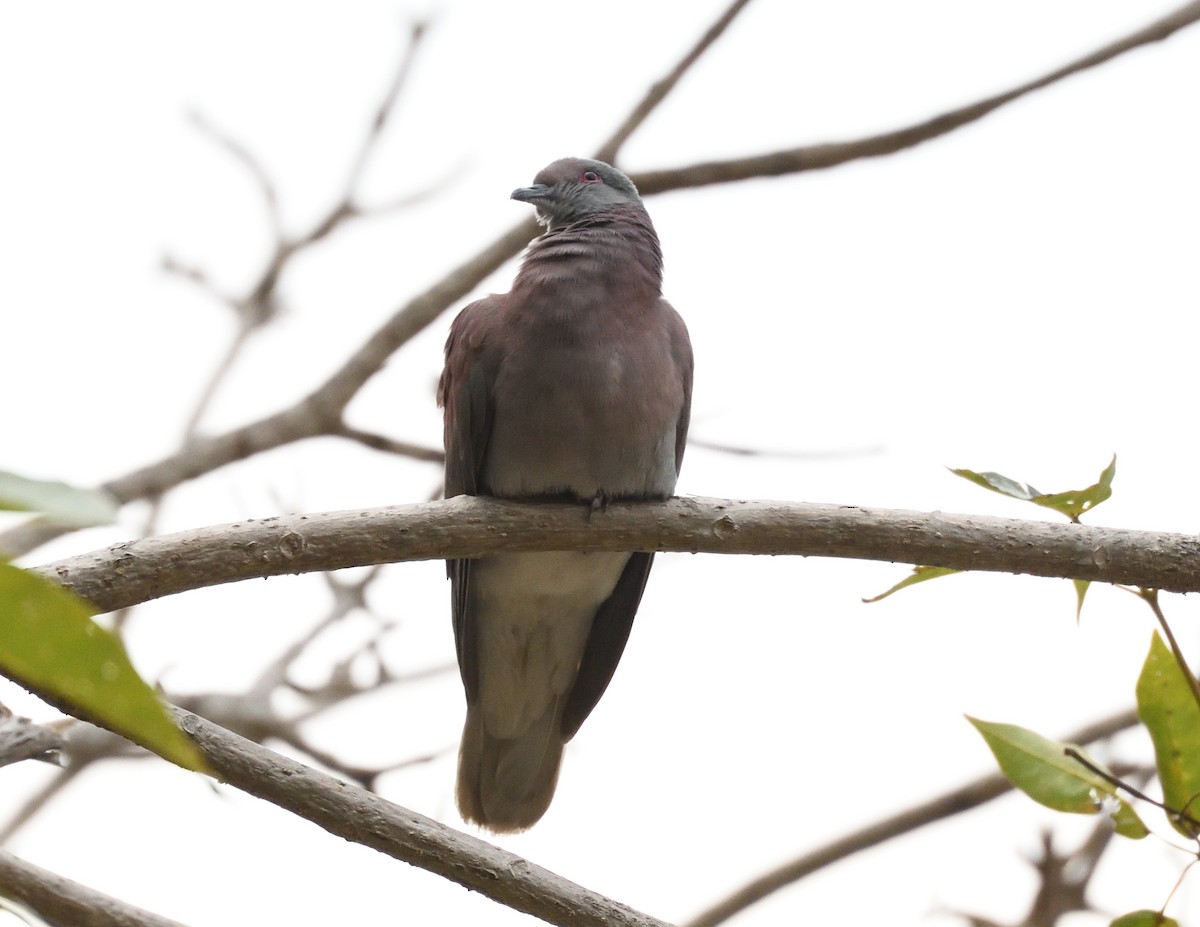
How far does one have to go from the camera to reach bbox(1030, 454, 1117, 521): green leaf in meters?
2.43

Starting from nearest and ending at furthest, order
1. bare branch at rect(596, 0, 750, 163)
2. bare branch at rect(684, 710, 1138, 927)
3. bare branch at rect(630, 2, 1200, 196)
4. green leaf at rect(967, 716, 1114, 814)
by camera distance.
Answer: green leaf at rect(967, 716, 1114, 814), bare branch at rect(684, 710, 1138, 927), bare branch at rect(630, 2, 1200, 196), bare branch at rect(596, 0, 750, 163)

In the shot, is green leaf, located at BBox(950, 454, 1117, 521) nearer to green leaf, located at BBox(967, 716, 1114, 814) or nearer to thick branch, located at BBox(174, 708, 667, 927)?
green leaf, located at BBox(967, 716, 1114, 814)

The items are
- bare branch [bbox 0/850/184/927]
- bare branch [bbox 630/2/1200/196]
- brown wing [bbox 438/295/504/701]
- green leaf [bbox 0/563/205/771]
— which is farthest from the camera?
bare branch [bbox 630/2/1200/196]

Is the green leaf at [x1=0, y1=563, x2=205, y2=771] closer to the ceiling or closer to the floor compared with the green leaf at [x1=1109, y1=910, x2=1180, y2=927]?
closer to the floor

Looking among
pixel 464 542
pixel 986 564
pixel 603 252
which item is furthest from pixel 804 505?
pixel 603 252

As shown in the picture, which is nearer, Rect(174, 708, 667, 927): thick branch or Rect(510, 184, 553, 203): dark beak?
Rect(174, 708, 667, 927): thick branch

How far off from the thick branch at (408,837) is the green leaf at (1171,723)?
1.03m

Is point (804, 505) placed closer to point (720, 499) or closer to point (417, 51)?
point (720, 499)

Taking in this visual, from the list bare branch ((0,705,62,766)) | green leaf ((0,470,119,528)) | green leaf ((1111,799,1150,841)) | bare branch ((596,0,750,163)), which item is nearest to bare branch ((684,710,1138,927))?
green leaf ((1111,799,1150,841))

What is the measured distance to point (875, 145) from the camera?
495 cm

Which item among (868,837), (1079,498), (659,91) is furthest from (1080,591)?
(659,91)

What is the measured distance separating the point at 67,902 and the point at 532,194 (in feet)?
10.3

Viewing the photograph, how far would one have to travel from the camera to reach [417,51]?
5.46 meters

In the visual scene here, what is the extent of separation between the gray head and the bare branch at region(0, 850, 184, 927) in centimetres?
293
